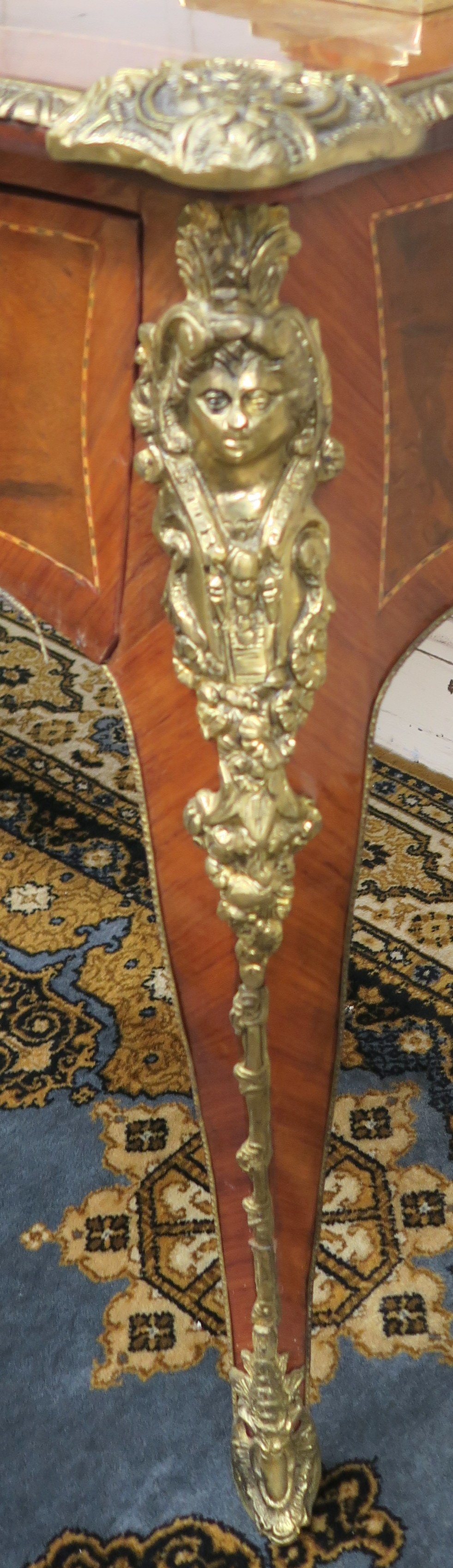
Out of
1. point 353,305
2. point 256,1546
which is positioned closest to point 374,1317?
point 256,1546

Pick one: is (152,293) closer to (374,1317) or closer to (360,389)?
(360,389)

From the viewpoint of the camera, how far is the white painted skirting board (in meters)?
1.87

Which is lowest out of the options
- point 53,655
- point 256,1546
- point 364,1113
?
point 256,1546

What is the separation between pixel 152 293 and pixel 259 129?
4.5 inches

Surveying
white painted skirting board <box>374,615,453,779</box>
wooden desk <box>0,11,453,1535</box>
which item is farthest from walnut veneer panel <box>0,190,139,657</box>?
white painted skirting board <box>374,615,453,779</box>

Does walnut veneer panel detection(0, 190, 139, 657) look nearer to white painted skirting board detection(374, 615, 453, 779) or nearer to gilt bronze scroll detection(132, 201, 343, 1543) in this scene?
gilt bronze scroll detection(132, 201, 343, 1543)

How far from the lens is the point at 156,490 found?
2.22 ft

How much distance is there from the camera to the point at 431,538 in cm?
77

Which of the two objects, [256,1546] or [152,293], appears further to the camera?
[256,1546]

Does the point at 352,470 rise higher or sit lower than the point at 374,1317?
higher

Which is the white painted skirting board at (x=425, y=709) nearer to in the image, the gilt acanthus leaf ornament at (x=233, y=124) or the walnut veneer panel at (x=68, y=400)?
the walnut veneer panel at (x=68, y=400)

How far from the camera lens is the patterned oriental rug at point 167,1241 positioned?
999mm

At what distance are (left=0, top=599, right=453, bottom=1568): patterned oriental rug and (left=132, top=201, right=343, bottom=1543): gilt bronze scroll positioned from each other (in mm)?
82

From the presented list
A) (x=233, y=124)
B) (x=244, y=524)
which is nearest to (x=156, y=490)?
(x=244, y=524)
